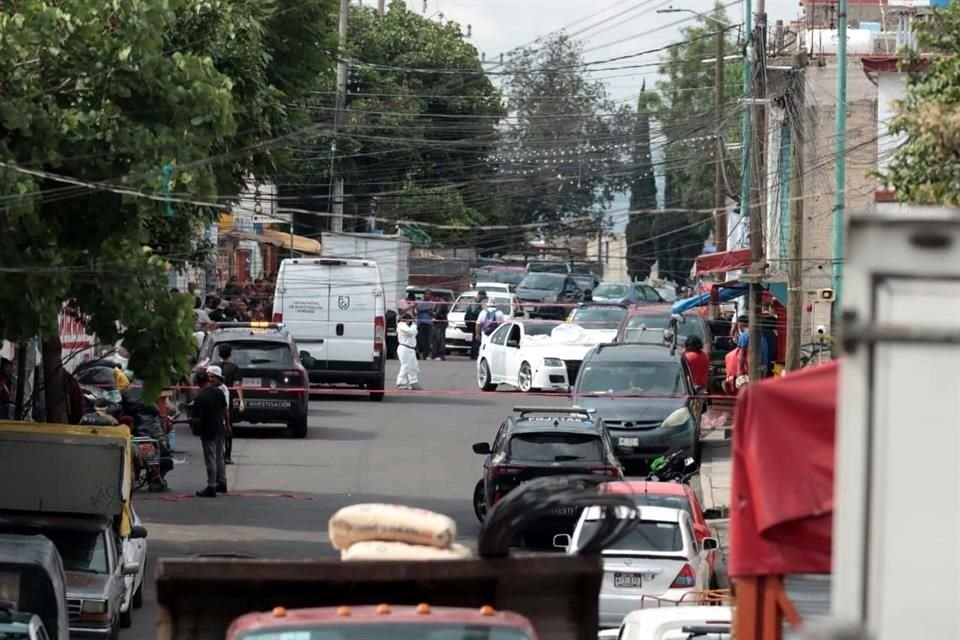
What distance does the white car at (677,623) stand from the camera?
34.0 ft

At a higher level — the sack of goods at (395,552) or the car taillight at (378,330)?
the sack of goods at (395,552)

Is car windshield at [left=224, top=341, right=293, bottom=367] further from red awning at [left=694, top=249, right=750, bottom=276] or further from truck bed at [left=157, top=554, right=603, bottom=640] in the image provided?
truck bed at [left=157, top=554, right=603, bottom=640]

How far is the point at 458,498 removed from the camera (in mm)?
24156

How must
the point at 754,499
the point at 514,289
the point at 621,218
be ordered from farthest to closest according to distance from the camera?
1. the point at 621,218
2. the point at 514,289
3. the point at 754,499

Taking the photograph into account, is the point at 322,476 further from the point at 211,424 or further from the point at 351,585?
the point at 351,585

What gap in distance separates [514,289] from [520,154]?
11.8 metres

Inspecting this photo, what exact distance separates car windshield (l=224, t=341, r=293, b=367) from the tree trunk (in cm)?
757

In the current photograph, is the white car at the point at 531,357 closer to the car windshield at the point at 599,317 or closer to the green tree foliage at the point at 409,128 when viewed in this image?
the car windshield at the point at 599,317

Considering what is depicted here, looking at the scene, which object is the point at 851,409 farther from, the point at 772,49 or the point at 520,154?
the point at 520,154

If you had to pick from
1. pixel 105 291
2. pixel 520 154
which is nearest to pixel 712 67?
pixel 520 154

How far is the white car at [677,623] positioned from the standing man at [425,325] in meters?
35.5

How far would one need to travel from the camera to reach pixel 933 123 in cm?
1355

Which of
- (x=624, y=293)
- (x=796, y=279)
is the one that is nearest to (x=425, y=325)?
(x=624, y=293)

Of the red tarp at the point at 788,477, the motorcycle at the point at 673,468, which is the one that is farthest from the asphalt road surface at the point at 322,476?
the red tarp at the point at 788,477
